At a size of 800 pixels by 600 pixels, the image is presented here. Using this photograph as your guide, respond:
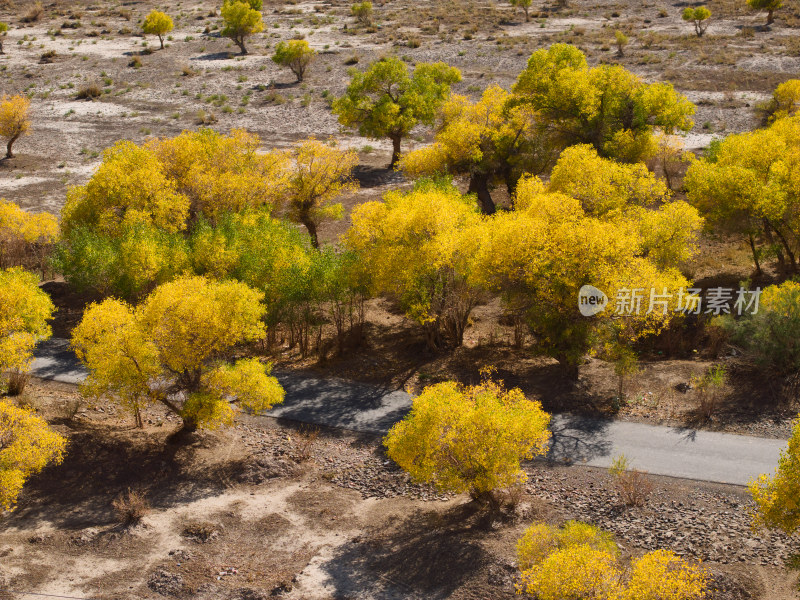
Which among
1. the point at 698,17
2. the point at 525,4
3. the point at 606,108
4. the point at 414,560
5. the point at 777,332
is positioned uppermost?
the point at 525,4

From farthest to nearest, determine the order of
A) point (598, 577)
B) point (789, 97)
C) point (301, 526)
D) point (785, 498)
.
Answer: point (789, 97)
point (301, 526)
point (785, 498)
point (598, 577)

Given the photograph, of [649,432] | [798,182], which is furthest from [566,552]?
[798,182]

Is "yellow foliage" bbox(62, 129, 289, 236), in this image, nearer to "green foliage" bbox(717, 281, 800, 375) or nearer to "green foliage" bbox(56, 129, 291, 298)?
"green foliage" bbox(56, 129, 291, 298)

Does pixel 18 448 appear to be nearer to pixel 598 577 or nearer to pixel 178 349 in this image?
pixel 178 349

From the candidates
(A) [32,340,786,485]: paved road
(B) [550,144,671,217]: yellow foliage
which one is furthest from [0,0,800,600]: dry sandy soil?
(B) [550,144,671,217]: yellow foliage

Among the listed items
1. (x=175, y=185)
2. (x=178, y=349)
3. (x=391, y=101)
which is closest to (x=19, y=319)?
(x=178, y=349)

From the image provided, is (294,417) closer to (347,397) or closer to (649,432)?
(347,397)
